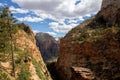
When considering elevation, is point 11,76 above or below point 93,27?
below

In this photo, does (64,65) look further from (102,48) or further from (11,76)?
(11,76)

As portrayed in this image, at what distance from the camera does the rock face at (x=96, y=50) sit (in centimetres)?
5134

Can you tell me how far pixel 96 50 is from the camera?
68812 mm

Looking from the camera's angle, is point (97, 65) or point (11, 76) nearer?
point (11, 76)

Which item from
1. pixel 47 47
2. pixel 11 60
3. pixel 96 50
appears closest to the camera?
pixel 11 60

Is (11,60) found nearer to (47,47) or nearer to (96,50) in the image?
(96,50)

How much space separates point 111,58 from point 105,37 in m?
9.59

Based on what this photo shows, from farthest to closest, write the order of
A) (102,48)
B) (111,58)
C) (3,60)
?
1. (102,48)
2. (111,58)
3. (3,60)

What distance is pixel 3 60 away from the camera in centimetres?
5478

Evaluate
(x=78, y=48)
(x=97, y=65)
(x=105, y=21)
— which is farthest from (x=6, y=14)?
(x=105, y=21)

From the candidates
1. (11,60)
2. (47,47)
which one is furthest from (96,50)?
(47,47)

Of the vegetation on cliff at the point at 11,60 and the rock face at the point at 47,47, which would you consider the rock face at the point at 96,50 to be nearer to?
the vegetation on cliff at the point at 11,60

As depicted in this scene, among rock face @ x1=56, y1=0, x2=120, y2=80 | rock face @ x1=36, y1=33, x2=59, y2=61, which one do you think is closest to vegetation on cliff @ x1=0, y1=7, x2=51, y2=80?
rock face @ x1=56, y1=0, x2=120, y2=80

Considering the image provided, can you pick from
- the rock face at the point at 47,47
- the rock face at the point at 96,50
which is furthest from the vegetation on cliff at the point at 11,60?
the rock face at the point at 47,47
